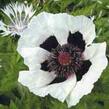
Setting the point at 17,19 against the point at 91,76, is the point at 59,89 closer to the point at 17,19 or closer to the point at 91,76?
the point at 91,76


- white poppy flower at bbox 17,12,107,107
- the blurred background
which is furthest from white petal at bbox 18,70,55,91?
the blurred background

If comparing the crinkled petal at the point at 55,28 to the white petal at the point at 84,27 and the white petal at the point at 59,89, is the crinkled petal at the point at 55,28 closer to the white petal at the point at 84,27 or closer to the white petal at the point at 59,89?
the white petal at the point at 84,27

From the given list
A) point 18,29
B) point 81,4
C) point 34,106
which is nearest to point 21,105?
point 34,106

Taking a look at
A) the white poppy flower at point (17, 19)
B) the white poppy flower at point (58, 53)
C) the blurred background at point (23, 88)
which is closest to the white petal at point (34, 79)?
the white poppy flower at point (58, 53)

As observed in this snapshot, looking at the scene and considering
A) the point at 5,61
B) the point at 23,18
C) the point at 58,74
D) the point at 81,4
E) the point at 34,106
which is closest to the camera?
the point at 58,74

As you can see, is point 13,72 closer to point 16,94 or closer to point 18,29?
point 16,94

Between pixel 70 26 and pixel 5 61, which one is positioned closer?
pixel 70 26

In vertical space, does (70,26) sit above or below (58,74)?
above
